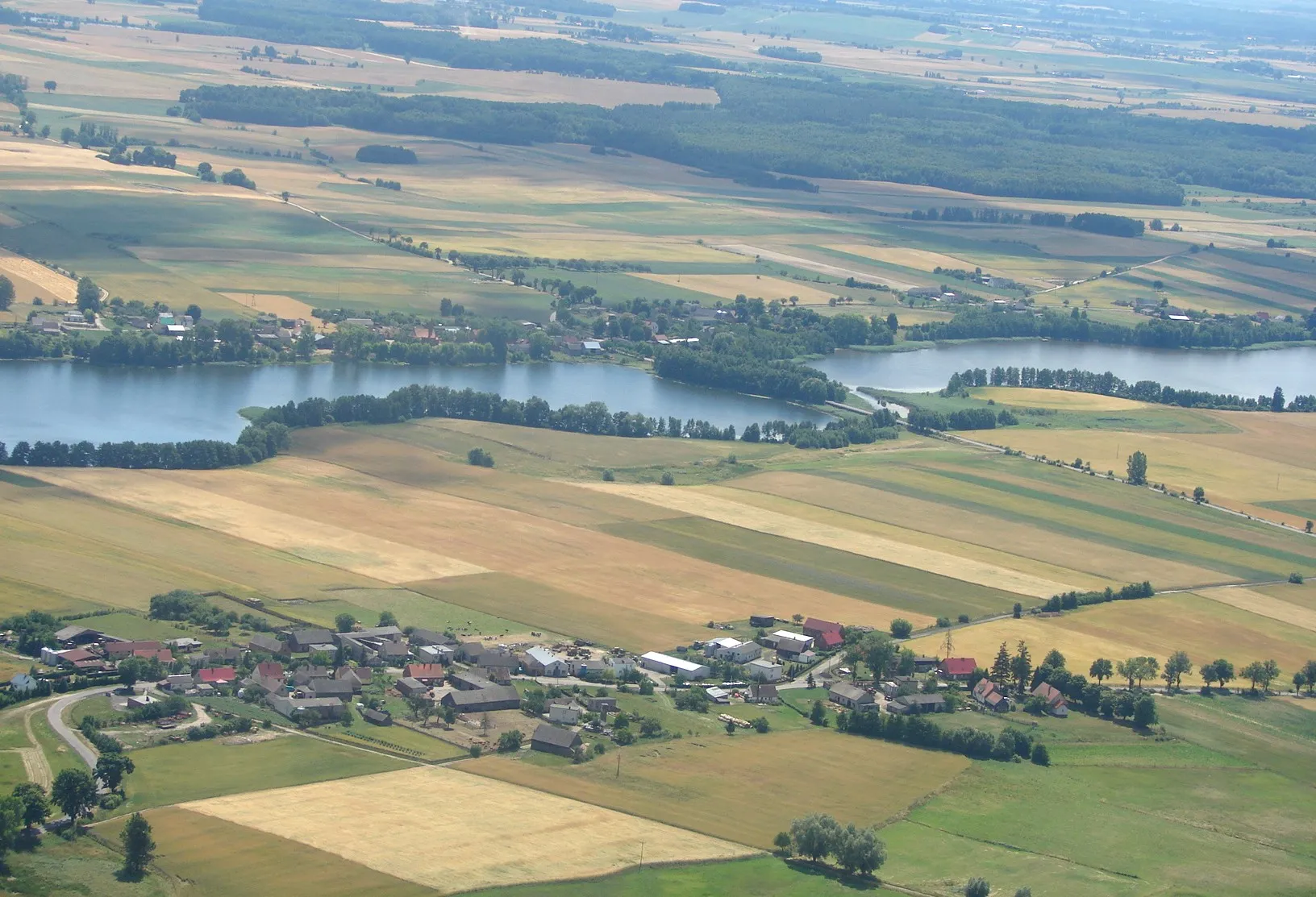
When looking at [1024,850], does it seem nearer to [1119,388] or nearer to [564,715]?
[564,715]

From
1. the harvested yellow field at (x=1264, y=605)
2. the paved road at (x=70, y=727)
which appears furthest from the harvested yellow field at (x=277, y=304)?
the paved road at (x=70, y=727)

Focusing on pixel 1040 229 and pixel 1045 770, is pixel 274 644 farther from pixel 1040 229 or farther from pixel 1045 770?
pixel 1040 229

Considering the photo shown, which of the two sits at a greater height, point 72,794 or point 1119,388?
point 1119,388

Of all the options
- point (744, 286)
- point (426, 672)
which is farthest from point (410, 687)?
point (744, 286)

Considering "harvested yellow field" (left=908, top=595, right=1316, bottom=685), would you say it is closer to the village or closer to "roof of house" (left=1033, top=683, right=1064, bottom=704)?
"roof of house" (left=1033, top=683, right=1064, bottom=704)

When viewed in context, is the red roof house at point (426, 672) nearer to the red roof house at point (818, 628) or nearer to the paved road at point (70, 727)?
the paved road at point (70, 727)

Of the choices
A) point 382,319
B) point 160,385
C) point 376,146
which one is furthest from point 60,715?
point 376,146
